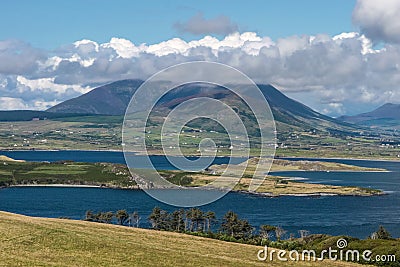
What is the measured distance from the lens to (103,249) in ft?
123

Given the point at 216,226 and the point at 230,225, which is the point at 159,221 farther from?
the point at 216,226

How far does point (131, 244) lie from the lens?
4144 cm

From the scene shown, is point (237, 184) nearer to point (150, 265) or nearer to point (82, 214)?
point (82, 214)

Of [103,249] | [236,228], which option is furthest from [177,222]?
[103,249]

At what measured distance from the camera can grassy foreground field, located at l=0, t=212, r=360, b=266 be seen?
33.3 m

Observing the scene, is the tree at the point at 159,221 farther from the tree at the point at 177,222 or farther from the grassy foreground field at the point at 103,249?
the grassy foreground field at the point at 103,249

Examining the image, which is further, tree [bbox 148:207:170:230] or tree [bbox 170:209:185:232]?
tree [bbox 148:207:170:230]

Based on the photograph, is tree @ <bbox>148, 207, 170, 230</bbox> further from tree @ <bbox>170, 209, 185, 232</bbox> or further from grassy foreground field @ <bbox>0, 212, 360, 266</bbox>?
grassy foreground field @ <bbox>0, 212, 360, 266</bbox>

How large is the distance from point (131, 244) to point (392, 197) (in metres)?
144

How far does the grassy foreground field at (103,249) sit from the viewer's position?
109ft

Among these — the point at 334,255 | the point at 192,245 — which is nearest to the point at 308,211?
the point at 334,255

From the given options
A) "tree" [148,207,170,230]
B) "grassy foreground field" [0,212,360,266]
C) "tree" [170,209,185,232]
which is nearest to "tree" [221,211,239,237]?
"tree" [170,209,185,232]

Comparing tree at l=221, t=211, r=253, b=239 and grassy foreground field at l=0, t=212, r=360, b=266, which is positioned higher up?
Result: grassy foreground field at l=0, t=212, r=360, b=266

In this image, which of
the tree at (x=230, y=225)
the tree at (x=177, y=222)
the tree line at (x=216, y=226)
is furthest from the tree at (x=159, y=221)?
the tree at (x=230, y=225)
